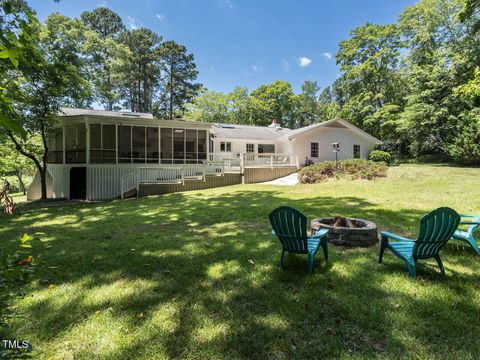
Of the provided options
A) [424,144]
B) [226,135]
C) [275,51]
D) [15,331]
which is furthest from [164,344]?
[275,51]

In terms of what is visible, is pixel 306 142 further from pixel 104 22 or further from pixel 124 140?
pixel 104 22

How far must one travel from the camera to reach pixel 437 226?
333 cm

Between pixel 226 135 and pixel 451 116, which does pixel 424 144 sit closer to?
pixel 451 116

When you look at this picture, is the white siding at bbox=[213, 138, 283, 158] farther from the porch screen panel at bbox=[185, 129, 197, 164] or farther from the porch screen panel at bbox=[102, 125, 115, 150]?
the porch screen panel at bbox=[102, 125, 115, 150]

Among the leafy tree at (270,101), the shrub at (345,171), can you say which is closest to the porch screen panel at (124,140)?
the shrub at (345,171)

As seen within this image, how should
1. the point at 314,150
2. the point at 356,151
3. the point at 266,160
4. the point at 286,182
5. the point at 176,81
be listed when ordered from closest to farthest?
the point at 286,182 → the point at 266,160 → the point at 314,150 → the point at 356,151 → the point at 176,81

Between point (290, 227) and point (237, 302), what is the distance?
133 centimetres

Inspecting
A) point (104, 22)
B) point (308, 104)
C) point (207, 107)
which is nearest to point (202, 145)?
point (207, 107)

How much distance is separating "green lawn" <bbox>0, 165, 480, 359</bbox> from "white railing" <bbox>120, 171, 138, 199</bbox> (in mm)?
7967

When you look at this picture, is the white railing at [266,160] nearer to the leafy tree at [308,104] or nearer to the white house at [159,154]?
the white house at [159,154]

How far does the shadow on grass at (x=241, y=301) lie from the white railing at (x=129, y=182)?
328 inches

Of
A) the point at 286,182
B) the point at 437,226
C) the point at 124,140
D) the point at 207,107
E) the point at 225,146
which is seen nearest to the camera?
the point at 437,226

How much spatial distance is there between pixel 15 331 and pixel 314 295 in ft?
10.6

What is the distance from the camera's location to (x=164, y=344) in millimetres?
2404
